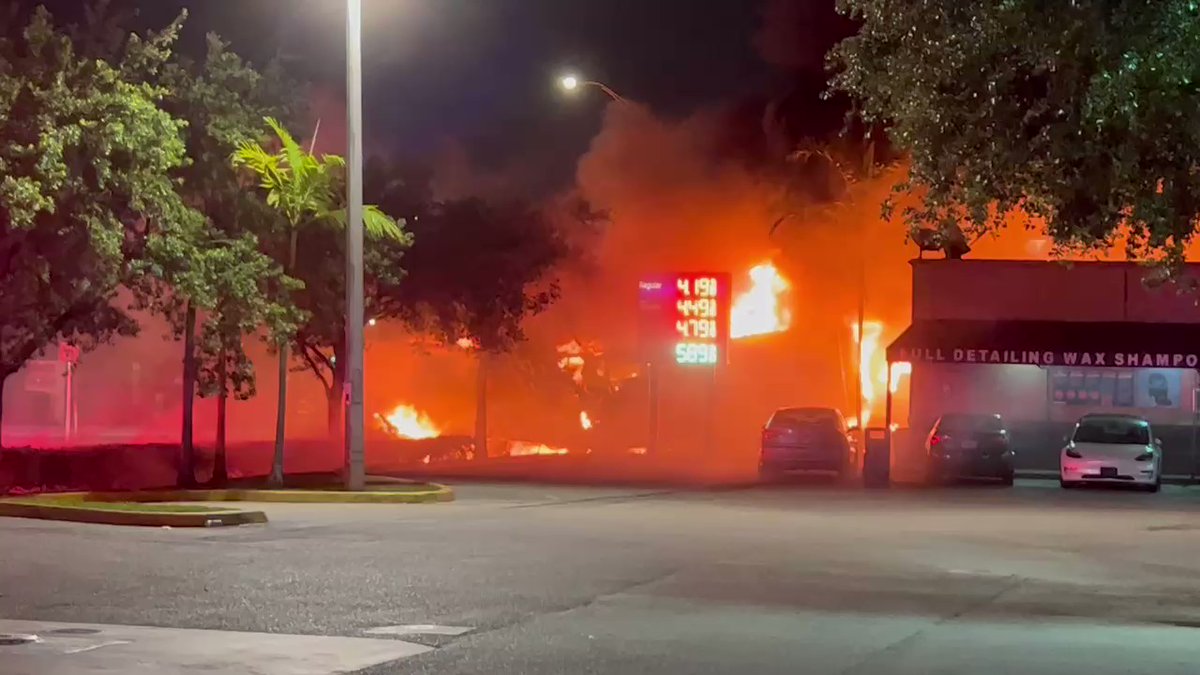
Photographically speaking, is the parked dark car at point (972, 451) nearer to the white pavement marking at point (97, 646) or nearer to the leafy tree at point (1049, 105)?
the leafy tree at point (1049, 105)

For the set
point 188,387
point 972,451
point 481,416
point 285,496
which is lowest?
point 285,496

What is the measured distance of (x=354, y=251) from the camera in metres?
22.8

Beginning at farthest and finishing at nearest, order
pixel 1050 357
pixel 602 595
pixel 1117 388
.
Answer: pixel 1117 388 → pixel 1050 357 → pixel 602 595

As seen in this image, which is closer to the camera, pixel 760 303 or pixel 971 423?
pixel 971 423

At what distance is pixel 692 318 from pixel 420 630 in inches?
1200

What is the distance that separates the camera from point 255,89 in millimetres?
26547

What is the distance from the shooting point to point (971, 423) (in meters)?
30.1

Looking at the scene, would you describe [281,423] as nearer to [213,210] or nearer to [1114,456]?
[213,210]

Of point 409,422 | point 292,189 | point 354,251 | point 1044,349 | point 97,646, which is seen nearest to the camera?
point 97,646

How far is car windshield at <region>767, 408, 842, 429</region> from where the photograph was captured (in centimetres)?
3025

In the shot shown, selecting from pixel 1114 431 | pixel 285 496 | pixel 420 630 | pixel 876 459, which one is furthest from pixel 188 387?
pixel 420 630

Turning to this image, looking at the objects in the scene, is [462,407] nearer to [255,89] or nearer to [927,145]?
[255,89]

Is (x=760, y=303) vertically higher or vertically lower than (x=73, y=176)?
lower

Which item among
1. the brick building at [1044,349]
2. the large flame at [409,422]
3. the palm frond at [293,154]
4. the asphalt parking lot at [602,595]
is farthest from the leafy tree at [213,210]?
the large flame at [409,422]
